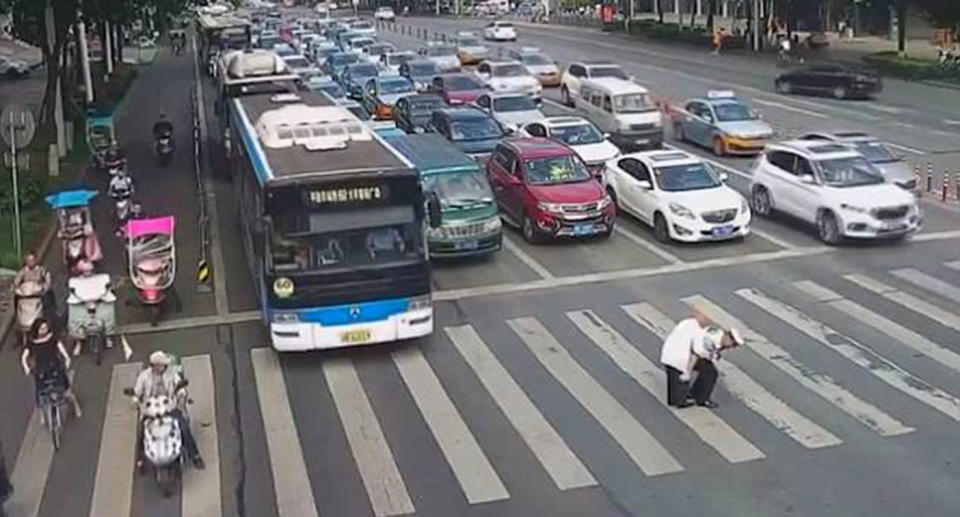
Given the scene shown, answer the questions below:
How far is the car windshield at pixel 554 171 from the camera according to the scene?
26156 mm

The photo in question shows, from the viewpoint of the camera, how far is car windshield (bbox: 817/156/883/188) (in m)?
25.1

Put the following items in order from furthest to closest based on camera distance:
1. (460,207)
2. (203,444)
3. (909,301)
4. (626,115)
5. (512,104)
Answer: (512,104) → (626,115) → (460,207) → (909,301) → (203,444)

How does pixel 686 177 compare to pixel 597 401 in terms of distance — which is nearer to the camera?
pixel 597 401

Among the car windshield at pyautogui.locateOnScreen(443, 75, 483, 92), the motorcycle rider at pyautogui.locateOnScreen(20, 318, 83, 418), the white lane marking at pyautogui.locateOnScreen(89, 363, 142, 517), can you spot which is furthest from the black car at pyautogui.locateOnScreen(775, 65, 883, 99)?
the motorcycle rider at pyautogui.locateOnScreen(20, 318, 83, 418)

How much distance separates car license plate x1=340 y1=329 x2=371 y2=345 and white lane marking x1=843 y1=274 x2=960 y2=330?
8.60m

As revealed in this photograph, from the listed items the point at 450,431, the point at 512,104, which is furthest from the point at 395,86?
the point at 450,431

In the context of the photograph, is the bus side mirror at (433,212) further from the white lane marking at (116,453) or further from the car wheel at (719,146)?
the car wheel at (719,146)

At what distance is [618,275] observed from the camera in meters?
23.0

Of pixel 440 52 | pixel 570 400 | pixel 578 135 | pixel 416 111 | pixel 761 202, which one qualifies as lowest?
pixel 570 400

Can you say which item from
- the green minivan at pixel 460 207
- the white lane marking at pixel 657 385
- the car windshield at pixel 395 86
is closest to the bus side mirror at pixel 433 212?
the white lane marking at pixel 657 385

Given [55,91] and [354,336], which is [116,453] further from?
[55,91]

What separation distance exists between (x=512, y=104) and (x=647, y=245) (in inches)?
570

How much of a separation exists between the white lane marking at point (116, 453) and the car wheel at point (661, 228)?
11.0 meters

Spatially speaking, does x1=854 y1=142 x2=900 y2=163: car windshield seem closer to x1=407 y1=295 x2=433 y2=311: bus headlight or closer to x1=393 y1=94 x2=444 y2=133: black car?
x1=393 y1=94 x2=444 y2=133: black car
